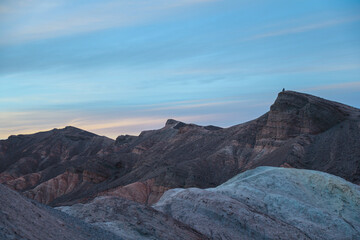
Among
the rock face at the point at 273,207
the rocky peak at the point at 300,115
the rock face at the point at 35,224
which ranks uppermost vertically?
the rocky peak at the point at 300,115

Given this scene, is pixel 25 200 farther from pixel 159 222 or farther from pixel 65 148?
pixel 65 148

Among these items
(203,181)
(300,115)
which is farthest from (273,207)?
(300,115)

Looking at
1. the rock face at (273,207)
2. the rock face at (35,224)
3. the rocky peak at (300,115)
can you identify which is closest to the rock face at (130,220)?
the rock face at (35,224)

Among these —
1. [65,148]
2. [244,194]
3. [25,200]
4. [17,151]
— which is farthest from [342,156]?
[17,151]

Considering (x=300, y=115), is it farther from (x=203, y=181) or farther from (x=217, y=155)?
(x=203, y=181)

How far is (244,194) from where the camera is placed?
3044 centimetres

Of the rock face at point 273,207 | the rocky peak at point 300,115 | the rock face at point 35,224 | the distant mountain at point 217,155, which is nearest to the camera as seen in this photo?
the rock face at point 35,224

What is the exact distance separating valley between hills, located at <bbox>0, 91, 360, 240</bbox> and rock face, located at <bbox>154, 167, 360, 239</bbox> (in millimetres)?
66

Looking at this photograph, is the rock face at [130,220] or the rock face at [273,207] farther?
the rock face at [273,207]

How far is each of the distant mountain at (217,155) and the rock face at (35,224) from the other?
3191 cm

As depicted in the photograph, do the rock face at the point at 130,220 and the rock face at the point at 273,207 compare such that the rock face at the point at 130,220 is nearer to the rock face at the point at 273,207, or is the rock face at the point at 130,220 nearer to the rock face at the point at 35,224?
the rock face at the point at 35,224

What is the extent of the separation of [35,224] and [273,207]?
59.3 ft

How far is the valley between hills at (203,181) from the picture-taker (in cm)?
2092

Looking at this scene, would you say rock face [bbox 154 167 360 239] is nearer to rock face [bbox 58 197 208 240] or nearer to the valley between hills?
the valley between hills
